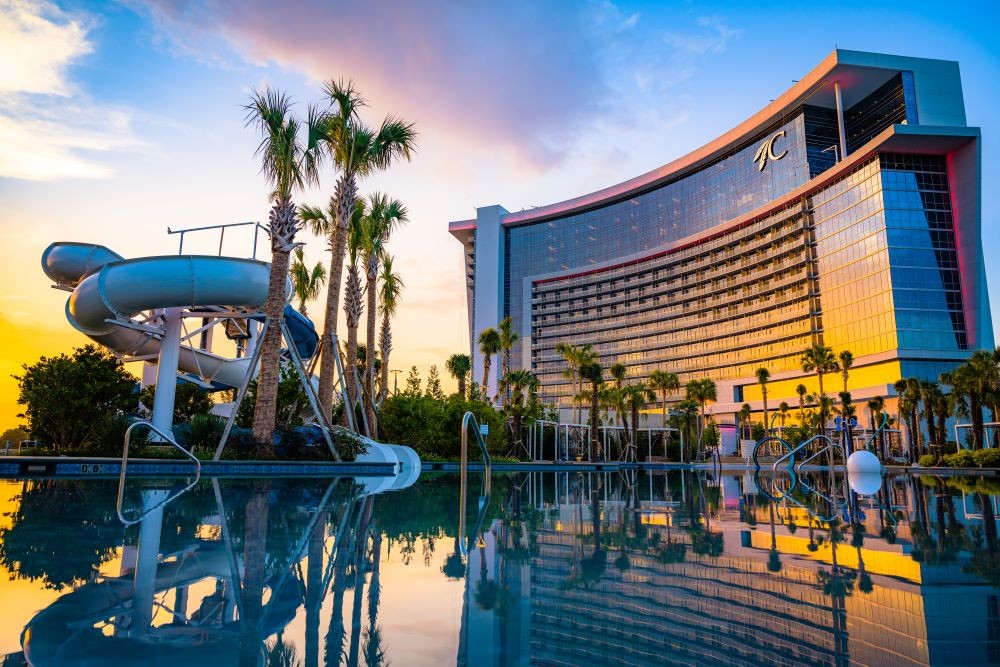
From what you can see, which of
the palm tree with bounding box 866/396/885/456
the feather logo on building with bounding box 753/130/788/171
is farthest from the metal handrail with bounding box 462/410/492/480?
the feather logo on building with bounding box 753/130/788/171

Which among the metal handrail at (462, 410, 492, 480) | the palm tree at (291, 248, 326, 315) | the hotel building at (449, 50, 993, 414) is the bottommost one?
the metal handrail at (462, 410, 492, 480)

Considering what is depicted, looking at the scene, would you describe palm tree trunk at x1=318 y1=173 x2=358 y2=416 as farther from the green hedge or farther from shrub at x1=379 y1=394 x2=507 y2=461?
the green hedge

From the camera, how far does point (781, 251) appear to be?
86375 mm

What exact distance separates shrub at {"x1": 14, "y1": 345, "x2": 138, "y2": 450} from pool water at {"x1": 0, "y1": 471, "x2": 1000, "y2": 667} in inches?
623

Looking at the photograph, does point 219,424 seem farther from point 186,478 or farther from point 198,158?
point 198,158

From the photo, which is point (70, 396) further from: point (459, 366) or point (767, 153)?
point (767, 153)

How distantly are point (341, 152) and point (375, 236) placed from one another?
5.74 meters

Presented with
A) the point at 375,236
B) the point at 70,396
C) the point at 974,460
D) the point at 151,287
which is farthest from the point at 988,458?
the point at 70,396

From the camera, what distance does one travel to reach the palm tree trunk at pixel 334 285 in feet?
75.5

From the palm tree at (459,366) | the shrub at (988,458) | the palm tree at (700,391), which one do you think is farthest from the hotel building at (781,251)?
the palm tree at (459,366)

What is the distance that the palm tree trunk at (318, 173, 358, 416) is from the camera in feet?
75.5

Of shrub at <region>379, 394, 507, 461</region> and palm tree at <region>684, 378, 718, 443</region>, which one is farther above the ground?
palm tree at <region>684, 378, 718, 443</region>

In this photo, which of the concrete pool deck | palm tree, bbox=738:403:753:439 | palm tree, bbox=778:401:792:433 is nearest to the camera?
the concrete pool deck

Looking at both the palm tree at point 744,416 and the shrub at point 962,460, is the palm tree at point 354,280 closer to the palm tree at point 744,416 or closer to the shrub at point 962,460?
the shrub at point 962,460
